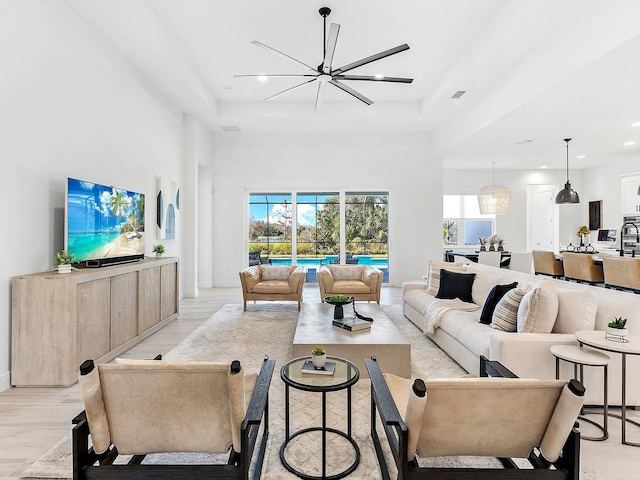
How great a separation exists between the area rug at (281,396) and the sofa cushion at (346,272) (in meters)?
0.90

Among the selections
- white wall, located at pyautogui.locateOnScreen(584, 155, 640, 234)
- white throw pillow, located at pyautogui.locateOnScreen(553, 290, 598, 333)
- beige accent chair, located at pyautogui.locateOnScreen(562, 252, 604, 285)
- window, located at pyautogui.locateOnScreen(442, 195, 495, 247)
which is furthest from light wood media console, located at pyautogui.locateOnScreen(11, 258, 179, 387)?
white wall, located at pyautogui.locateOnScreen(584, 155, 640, 234)

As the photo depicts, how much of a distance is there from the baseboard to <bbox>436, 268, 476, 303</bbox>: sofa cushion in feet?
13.4

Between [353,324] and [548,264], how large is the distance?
17.2 feet

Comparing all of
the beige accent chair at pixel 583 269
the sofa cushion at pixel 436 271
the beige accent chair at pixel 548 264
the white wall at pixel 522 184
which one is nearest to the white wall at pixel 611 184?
the white wall at pixel 522 184

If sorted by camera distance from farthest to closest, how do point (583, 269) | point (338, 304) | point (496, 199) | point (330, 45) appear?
point (496, 199), point (583, 269), point (338, 304), point (330, 45)

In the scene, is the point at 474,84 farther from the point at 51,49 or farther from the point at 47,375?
the point at 47,375

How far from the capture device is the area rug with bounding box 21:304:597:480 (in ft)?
6.17

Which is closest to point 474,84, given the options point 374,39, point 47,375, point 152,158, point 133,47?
point 374,39

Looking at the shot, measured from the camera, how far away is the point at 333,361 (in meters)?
2.18

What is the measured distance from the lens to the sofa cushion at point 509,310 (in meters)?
2.90

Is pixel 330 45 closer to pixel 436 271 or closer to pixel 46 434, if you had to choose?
pixel 436 271

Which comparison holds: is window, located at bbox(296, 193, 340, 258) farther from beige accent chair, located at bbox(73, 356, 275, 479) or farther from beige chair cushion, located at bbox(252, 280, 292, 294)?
beige accent chair, located at bbox(73, 356, 275, 479)

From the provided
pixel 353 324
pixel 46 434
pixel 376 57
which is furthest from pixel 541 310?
pixel 46 434

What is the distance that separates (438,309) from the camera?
3.77 meters
